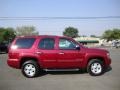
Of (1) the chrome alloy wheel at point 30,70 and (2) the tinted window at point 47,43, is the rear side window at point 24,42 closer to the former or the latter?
(2) the tinted window at point 47,43

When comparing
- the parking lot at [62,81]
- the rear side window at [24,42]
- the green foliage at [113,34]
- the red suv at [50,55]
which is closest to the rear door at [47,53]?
the red suv at [50,55]

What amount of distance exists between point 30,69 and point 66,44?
6.37 feet

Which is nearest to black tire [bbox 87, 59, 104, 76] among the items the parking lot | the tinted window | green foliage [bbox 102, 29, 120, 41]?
the parking lot

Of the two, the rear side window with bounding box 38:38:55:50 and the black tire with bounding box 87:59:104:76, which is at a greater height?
the rear side window with bounding box 38:38:55:50

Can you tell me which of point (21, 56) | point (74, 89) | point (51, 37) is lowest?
point (74, 89)

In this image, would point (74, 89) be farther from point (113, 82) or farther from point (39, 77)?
point (39, 77)

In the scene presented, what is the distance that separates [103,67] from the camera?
12562mm

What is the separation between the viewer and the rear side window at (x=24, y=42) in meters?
12.2

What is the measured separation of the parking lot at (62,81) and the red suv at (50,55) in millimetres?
404

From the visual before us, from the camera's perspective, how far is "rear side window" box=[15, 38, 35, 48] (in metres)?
12.2

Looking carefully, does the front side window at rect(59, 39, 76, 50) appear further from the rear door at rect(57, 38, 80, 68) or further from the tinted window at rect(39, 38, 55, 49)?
the tinted window at rect(39, 38, 55, 49)

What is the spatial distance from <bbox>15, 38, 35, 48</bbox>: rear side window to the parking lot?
139 centimetres

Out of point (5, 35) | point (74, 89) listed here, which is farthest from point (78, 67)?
point (5, 35)

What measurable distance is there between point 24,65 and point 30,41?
3.63 feet
